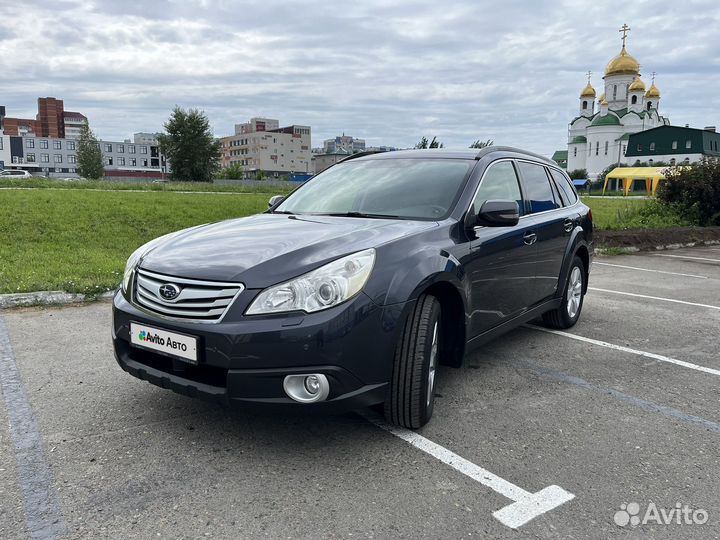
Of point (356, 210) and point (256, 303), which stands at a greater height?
point (356, 210)

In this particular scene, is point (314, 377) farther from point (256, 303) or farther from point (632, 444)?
point (632, 444)

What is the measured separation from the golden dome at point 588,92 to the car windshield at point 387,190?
331ft

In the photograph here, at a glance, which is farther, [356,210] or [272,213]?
[272,213]

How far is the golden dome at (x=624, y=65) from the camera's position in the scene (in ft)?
275

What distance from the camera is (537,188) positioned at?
5.10m

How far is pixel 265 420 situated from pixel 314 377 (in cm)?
86

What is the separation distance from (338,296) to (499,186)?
6.94 ft

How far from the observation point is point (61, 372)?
4.27m

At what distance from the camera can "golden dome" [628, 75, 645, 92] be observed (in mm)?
83938

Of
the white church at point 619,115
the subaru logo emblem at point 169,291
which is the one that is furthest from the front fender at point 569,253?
the white church at point 619,115

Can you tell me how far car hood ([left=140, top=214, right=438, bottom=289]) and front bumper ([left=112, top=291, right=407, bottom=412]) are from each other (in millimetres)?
245

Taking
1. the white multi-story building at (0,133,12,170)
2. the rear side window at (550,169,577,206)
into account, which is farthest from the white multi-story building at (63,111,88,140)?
the rear side window at (550,169,577,206)

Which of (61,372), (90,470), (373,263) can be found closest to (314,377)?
(373,263)

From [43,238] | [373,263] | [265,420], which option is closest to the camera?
[373,263]
